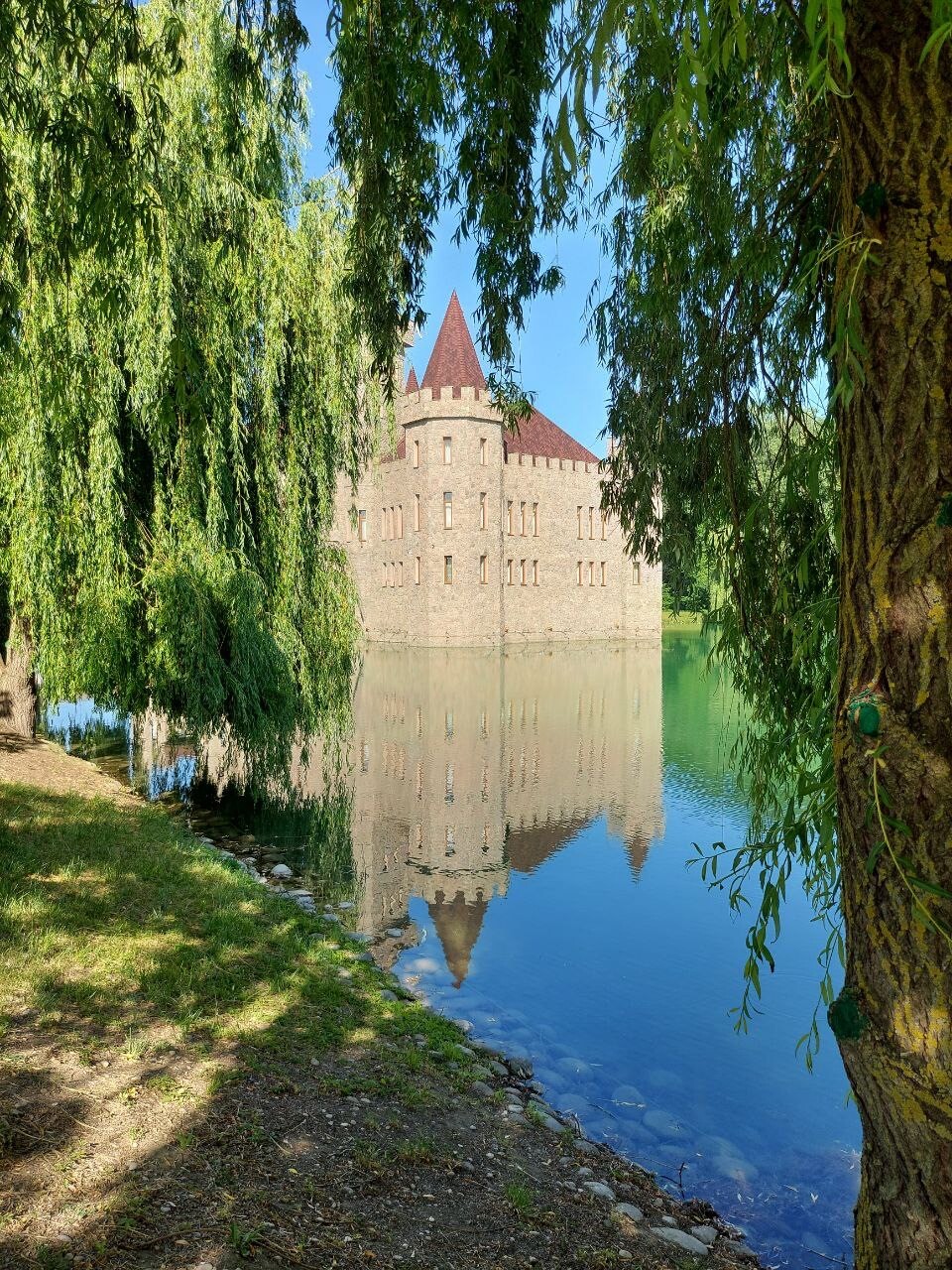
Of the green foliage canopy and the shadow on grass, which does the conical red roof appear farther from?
the green foliage canopy

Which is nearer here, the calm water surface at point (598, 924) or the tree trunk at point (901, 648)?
the tree trunk at point (901, 648)

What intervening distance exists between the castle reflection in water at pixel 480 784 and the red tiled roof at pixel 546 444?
1390cm

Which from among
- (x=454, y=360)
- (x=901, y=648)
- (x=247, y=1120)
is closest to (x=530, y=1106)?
(x=247, y=1120)

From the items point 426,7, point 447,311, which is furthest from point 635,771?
point 447,311

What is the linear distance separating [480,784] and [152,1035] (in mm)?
7617

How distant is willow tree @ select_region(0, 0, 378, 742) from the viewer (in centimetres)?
644

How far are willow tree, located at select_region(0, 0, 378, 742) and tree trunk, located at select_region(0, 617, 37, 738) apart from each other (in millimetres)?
623

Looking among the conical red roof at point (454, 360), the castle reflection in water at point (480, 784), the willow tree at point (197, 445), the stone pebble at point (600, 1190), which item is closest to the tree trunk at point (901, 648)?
the stone pebble at point (600, 1190)

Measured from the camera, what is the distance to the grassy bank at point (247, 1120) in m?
2.29

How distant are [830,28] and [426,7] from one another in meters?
2.48

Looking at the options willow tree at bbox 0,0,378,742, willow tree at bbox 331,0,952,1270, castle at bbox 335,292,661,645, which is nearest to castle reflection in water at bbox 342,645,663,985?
willow tree at bbox 0,0,378,742

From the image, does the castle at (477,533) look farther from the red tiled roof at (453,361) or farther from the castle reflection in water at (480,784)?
the castle reflection in water at (480,784)

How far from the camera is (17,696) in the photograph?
859cm

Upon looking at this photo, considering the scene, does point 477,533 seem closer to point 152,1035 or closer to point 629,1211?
point 152,1035
